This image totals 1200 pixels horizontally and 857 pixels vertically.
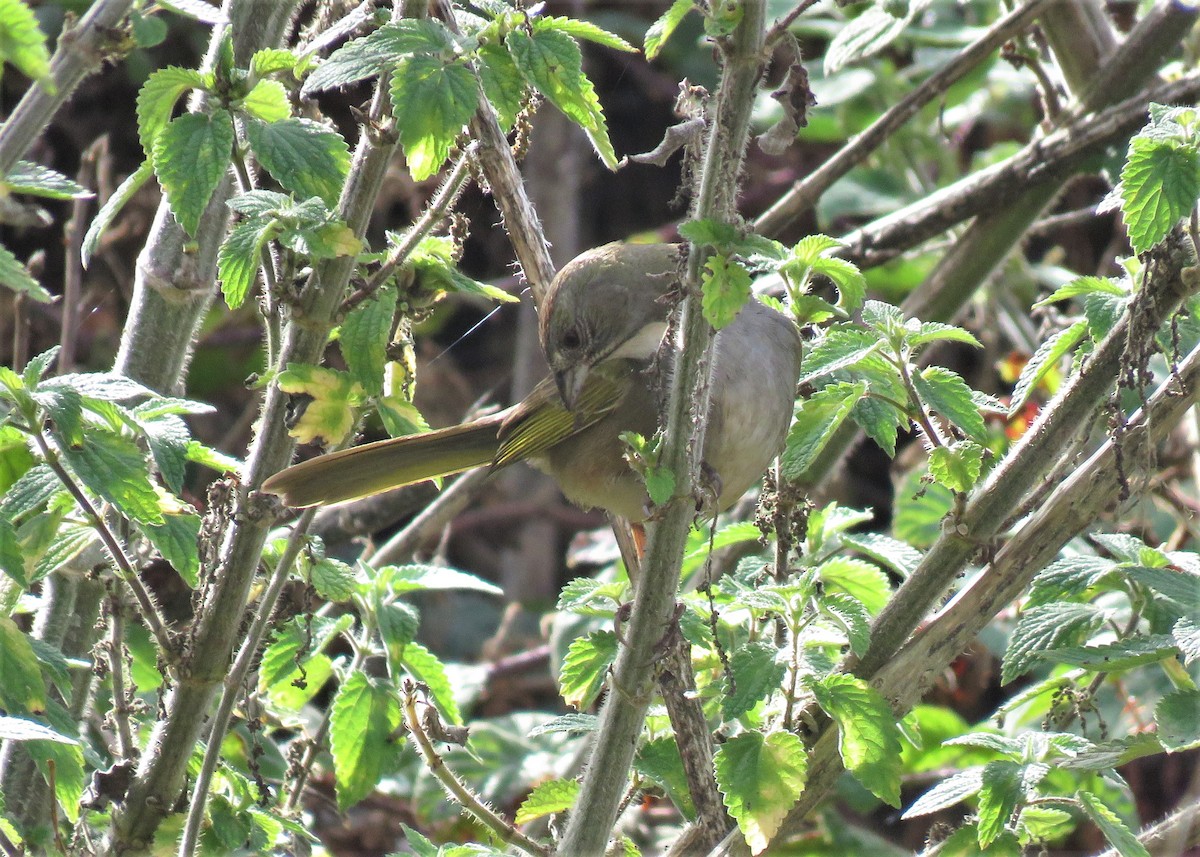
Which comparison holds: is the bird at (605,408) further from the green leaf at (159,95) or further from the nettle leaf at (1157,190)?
the nettle leaf at (1157,190)

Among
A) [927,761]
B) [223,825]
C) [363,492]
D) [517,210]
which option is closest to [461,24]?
[517,210]

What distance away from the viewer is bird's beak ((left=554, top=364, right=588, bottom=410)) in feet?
10.1

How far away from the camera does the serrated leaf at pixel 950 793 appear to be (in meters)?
2.17

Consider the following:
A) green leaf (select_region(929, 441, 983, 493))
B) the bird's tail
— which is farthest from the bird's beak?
green leaf (select_region(929, 441, 983, 493))

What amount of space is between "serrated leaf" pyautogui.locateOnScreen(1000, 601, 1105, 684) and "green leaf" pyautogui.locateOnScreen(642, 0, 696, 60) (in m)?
1.14

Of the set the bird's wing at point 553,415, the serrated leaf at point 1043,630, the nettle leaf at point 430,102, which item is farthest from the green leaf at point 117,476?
the serrated leaf at point 1043,630

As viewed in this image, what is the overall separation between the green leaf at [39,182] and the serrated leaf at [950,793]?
1.59 metres

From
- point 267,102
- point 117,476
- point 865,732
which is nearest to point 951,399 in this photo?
point 865,732

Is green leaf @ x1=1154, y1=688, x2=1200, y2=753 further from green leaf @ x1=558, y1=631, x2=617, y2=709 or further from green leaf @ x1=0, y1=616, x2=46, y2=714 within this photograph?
green leaf @ x1=0, y1=616, x2=46, y2=714

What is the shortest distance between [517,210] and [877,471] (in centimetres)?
412

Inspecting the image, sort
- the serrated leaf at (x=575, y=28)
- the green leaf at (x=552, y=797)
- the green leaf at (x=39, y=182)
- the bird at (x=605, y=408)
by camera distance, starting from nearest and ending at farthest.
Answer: the green leaf at (x=39, y=182) → the serrated leaf at (x=575, y=28) → the green leaf at (x=552, y=797) → the bird at (x=605, y=408)

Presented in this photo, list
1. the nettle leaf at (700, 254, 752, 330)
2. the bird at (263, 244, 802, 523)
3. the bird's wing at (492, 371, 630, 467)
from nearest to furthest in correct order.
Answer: the nettle leaf at (700, 254, 752, 330)
the bird at (263, 244, 802, 523)
the bird's wing at (492, 371, 630, 467)

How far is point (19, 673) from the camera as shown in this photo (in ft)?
6.54

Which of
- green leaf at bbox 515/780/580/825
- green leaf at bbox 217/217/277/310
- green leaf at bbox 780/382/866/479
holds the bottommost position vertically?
green leaf at bbox 515/780/580/825
